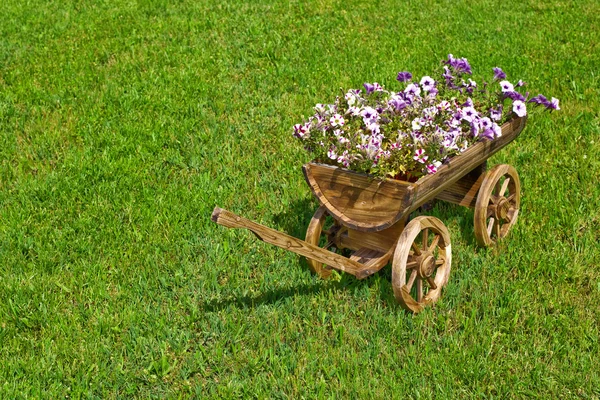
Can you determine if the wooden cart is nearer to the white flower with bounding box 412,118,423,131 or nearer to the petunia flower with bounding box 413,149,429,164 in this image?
the petunia flower with bounding box 413,149,429,164

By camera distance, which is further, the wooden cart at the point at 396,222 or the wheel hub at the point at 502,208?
the wheel hub at the point at 502,208

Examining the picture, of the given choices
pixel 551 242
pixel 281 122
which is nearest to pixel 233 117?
pixel 281 122

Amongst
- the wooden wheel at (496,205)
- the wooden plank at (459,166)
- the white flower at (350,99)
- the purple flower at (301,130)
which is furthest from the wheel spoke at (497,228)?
the purple flower at (301,130)

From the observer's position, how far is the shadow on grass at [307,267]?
4473mm

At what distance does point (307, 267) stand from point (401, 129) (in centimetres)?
118

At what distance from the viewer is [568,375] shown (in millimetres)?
3766

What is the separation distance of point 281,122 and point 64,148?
2.17 m

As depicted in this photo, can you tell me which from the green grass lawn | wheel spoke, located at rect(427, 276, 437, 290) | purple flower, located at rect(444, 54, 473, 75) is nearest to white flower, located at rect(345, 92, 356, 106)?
purple flower, located at rect(444, 54, 473, 75)

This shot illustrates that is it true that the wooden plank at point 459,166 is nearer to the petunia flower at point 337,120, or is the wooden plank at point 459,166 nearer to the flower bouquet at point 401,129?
the flower bouquet at point 401,129

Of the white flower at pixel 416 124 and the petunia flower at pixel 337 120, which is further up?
the white flower at pixel 416 124

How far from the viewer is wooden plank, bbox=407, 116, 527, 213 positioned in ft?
13.5

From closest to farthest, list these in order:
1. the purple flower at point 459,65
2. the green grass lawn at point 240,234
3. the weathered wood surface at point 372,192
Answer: the green grass lawn at point 240,234 → the weathered wood surface at point 372,192 → the purple flower at point 459,65

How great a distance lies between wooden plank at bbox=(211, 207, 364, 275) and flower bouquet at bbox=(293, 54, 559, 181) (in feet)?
1.88

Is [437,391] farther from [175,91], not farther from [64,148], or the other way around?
[175,91]
